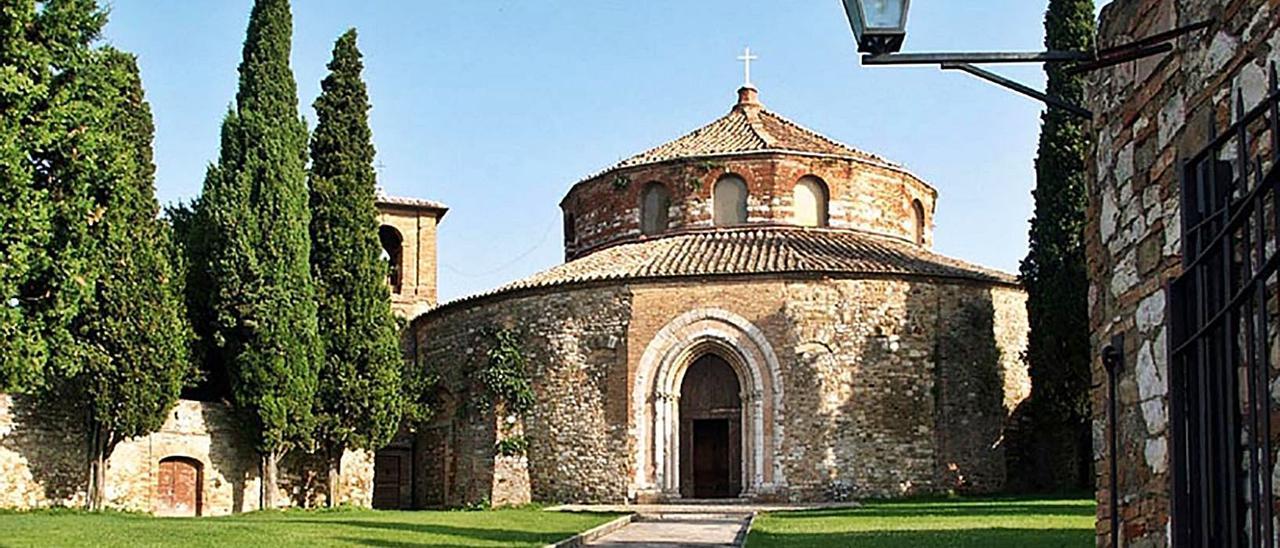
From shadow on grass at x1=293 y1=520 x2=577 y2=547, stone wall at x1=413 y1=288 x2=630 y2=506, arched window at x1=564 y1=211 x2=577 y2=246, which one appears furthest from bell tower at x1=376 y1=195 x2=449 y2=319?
shadow on grass at x1=293 y1=520 x2=577 y2=547

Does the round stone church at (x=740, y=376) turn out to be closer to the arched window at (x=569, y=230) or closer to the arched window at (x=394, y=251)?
the arched window at (x=569, y=230)

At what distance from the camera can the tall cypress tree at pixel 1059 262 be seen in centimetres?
3138

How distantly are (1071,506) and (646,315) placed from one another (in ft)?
35.1

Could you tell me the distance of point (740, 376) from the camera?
3281 centimetres

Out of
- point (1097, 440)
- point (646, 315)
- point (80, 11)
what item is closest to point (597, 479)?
point (646, 315)

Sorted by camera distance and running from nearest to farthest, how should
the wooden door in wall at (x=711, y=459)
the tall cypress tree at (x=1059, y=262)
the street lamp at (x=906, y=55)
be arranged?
the street lamp at (x=906, y=55), the tall cypress tree at (x=1059, y=262), the wooden door in wall at (x=711, y=459)

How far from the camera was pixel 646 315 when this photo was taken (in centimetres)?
3288

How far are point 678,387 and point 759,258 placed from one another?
11.0 feet

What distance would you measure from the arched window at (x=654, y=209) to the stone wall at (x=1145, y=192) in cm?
2960

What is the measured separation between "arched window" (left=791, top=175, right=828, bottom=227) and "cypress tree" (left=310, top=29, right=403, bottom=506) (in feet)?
33.3

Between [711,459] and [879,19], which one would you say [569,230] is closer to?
[711,459]

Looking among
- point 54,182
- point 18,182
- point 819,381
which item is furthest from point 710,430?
point 18,182


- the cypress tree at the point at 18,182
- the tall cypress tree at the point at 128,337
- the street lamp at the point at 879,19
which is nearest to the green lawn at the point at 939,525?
the cypress tree at the point at 18,182

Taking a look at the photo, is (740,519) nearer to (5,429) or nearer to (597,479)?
(597,479)
